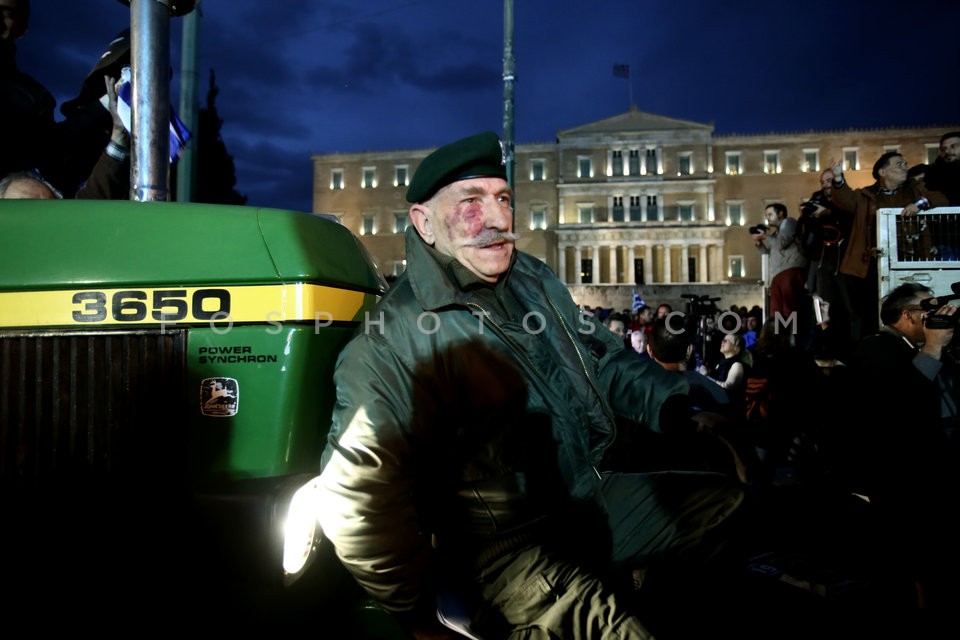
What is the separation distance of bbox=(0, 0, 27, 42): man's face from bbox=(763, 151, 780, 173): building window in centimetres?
6240

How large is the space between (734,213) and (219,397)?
62.4 meters

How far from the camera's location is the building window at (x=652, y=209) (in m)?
59.0

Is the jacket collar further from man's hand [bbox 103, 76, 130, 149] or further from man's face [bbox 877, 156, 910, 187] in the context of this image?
man's face [bbox 877, 156, 910, 187]

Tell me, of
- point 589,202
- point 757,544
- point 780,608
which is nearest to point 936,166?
point 757,544

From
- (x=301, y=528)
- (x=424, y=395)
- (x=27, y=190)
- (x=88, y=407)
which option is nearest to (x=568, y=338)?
(x=424, y=395)

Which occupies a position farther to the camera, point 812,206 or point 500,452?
point 812,206

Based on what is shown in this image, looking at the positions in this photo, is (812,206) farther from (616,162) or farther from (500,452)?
(616,162)

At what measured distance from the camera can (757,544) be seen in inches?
172

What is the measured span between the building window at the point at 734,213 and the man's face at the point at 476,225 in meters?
60.6

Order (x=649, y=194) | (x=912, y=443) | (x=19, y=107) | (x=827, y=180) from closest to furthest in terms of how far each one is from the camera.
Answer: (x=19, y=107), (x=912, y=443), (x=827, y=180), (x=649, y=194)

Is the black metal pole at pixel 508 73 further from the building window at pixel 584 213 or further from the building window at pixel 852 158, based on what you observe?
the building window at pixel 852 158

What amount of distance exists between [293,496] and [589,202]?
60.9 metres

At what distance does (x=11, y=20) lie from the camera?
313 cm

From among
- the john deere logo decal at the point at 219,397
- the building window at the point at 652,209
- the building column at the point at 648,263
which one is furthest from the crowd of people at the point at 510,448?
the building window at the point at 652,209
